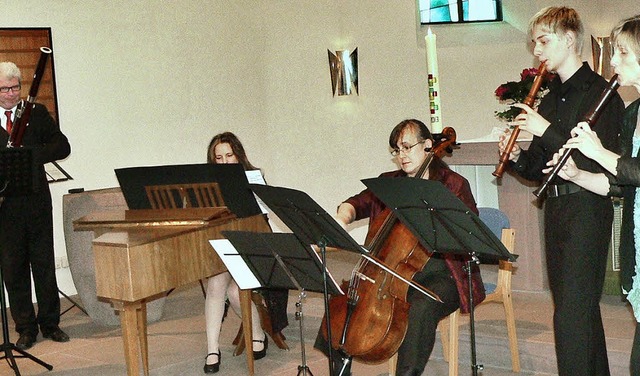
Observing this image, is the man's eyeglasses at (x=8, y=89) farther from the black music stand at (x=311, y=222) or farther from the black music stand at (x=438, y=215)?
the black music stand at (x=438, y=215)

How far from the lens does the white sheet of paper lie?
12.2ft

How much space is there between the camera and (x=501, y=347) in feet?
14.8

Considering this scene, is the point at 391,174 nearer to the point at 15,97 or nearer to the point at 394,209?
the point at 394,209

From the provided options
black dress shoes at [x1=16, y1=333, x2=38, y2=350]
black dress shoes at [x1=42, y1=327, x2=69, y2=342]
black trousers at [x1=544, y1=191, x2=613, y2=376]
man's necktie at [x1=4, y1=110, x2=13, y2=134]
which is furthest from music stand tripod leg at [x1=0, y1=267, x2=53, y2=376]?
black trousers at [x1=544, y1=191, x2=613, y2=376]

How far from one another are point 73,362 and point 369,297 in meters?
2.22

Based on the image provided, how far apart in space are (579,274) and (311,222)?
985 mm

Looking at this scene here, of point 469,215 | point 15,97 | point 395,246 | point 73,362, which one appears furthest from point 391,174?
point 15,97

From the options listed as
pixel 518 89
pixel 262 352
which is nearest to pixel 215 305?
pixel 262 352

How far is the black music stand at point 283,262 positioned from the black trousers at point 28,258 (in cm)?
230

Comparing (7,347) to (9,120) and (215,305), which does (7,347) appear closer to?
(215,305)

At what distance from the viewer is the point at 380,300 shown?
3568 mm

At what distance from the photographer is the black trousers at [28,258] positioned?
5.51 m

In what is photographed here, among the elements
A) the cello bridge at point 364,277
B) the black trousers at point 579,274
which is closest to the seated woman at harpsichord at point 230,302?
the cello bridge at point 364,277

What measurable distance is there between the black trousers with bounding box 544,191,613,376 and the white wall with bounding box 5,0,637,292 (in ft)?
12.3
